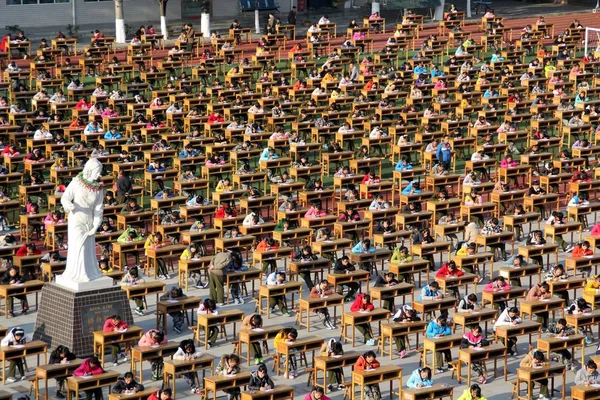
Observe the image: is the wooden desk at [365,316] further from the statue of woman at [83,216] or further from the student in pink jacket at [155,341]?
the statue of woman at [83,216]

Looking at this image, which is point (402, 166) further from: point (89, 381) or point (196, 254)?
point (89, 381)

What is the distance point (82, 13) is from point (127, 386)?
141 feet

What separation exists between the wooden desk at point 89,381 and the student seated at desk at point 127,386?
0.76 m

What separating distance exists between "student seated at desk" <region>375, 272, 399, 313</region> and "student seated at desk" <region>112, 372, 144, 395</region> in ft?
28.7

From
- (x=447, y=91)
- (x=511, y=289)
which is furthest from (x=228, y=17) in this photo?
(x=511, y=289)

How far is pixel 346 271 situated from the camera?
132 feet

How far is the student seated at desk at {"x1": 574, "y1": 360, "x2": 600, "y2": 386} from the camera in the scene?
110 feet

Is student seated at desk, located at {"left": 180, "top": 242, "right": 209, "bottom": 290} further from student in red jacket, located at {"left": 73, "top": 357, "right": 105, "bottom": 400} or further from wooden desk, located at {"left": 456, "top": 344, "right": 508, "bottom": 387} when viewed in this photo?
wooden desk, located at {"left": 456, "top": 344, "right": 508, "bottom": 387}

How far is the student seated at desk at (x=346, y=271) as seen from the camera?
132ft

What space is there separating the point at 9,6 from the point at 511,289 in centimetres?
3835

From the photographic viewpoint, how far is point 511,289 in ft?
128

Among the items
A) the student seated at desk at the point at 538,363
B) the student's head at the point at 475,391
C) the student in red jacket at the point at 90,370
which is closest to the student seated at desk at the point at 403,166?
the student seated at desk at the point at 538,363

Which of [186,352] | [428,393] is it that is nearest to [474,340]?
[428,393]

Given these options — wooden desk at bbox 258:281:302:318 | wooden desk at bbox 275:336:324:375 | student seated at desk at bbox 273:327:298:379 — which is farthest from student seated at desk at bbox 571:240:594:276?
student seated at desk at bbox 273:327:298:379
